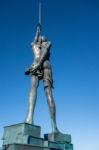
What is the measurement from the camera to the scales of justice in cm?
938

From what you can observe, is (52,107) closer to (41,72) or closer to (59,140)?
(59,140)

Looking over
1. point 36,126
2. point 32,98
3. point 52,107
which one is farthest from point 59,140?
point 32,98

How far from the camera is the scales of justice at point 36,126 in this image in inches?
369

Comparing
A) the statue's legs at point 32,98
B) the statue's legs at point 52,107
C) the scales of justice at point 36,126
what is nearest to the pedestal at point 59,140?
the scales of justice at point 36,126

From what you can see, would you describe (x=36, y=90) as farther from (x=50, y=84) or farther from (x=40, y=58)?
(x=40, y=58)

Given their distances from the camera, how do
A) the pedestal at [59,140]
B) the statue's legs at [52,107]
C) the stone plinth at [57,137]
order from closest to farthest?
the pedestal at [59,140] → the stone plinth at [57,137] → the statue's legs at [52,107]

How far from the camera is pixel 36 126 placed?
10008mm

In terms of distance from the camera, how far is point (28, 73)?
1150cm

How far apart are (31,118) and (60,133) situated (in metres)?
1.32

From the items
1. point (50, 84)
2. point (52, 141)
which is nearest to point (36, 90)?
point (50, 84)

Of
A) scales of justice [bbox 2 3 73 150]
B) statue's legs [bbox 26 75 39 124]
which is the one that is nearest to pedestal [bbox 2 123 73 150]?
scales of justice [bbox 2 3 73 150]

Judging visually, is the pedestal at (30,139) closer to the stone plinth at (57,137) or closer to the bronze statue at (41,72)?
the stone plinth at (57,137)

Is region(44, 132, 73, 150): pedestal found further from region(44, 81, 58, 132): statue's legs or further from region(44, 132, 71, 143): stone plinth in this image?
region(44, 81, 58, 132): statue's legs

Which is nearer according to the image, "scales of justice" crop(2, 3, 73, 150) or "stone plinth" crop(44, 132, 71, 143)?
"scales of justice" crop(2, 3, 73, 150)
